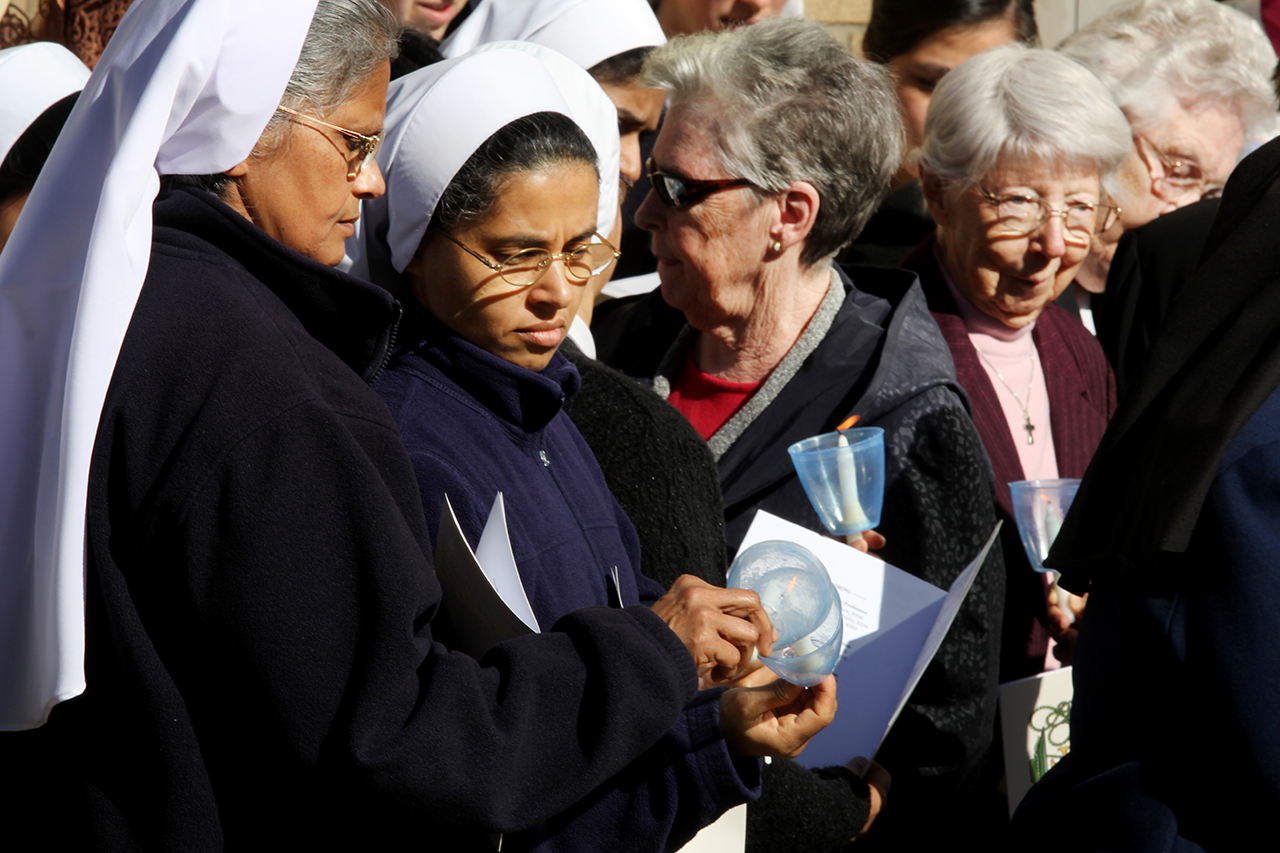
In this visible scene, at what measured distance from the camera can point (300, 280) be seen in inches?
59.4

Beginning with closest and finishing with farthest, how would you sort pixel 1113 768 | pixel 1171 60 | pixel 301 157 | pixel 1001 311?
pixel 301 157 < pixel 1113 768 < pixel 1001 311 < pixel 1171 60

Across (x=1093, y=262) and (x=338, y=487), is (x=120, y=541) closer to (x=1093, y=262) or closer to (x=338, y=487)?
(x=338, y=487)

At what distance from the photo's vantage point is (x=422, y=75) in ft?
7.06

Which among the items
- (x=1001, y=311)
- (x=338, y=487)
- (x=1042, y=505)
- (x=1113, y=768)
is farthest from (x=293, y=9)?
(x=1001, y=311)

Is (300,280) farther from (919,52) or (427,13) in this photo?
(919,52)

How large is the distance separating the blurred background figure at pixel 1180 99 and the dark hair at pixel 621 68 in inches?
64.1

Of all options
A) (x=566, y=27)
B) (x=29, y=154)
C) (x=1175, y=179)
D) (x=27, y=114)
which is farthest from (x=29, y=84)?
(x=1175, y=179)

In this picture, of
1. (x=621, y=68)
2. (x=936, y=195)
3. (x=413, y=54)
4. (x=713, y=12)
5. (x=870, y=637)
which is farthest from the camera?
(x=713, y=12)

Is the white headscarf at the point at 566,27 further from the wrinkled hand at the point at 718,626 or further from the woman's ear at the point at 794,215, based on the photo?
the wrinkled hand at the point at 718,626

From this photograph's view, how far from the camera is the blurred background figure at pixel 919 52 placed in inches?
171

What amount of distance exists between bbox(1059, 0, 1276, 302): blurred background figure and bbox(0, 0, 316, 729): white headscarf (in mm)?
3424

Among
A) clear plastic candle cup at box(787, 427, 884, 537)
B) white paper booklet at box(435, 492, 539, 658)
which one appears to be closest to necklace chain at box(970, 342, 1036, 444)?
clear plastic candle cup at box(787, 427, 884, 537)

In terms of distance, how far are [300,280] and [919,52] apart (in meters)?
3.44

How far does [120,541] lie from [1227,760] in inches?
59.0
